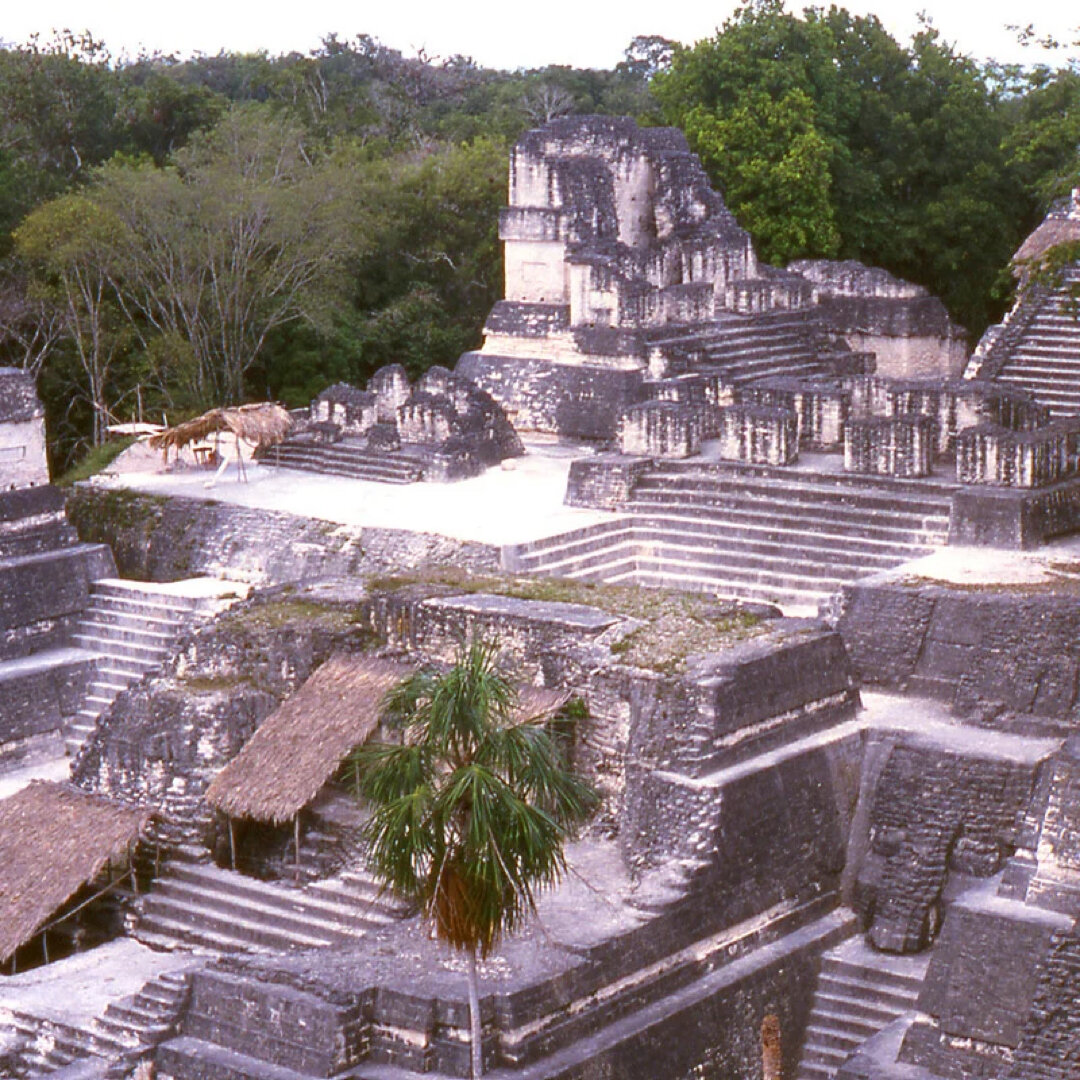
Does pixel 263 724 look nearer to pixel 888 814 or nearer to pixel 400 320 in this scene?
pixel 888 814

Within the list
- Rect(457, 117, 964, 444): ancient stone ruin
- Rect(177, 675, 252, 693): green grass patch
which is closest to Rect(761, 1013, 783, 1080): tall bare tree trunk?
Rect(177, 675, 252, 693): green grass patch

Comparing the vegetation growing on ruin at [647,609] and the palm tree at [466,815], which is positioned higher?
the vegetation growing on ruin at [647,609]

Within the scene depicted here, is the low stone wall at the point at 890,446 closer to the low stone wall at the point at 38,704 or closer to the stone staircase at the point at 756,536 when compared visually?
the stone staircase at the point at 756,536

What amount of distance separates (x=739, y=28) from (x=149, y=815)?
1555cm

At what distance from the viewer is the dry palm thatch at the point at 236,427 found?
20.1 m

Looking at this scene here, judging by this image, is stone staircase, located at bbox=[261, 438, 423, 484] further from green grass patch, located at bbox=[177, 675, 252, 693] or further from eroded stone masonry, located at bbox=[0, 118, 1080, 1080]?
green grass patch, located at bbox=[177, 675, 252, 693]

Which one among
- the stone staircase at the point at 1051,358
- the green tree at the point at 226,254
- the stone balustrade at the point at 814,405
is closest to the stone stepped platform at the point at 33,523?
A: the stone balustrade at the point at 814,405

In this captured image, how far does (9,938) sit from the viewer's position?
1373 cm

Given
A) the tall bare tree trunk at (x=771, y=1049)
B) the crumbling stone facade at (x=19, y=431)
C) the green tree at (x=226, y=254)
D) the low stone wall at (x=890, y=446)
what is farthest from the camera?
the green tree at (x=226, y=254)

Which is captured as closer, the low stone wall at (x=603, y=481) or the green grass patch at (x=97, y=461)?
the low stone wall at (x=603, y=481)

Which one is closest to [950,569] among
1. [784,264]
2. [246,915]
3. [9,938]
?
[246,915]

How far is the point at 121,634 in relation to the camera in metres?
17.6

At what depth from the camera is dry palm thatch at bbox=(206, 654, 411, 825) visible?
1395 centimetres

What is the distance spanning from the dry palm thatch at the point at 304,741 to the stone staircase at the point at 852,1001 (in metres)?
3.21
